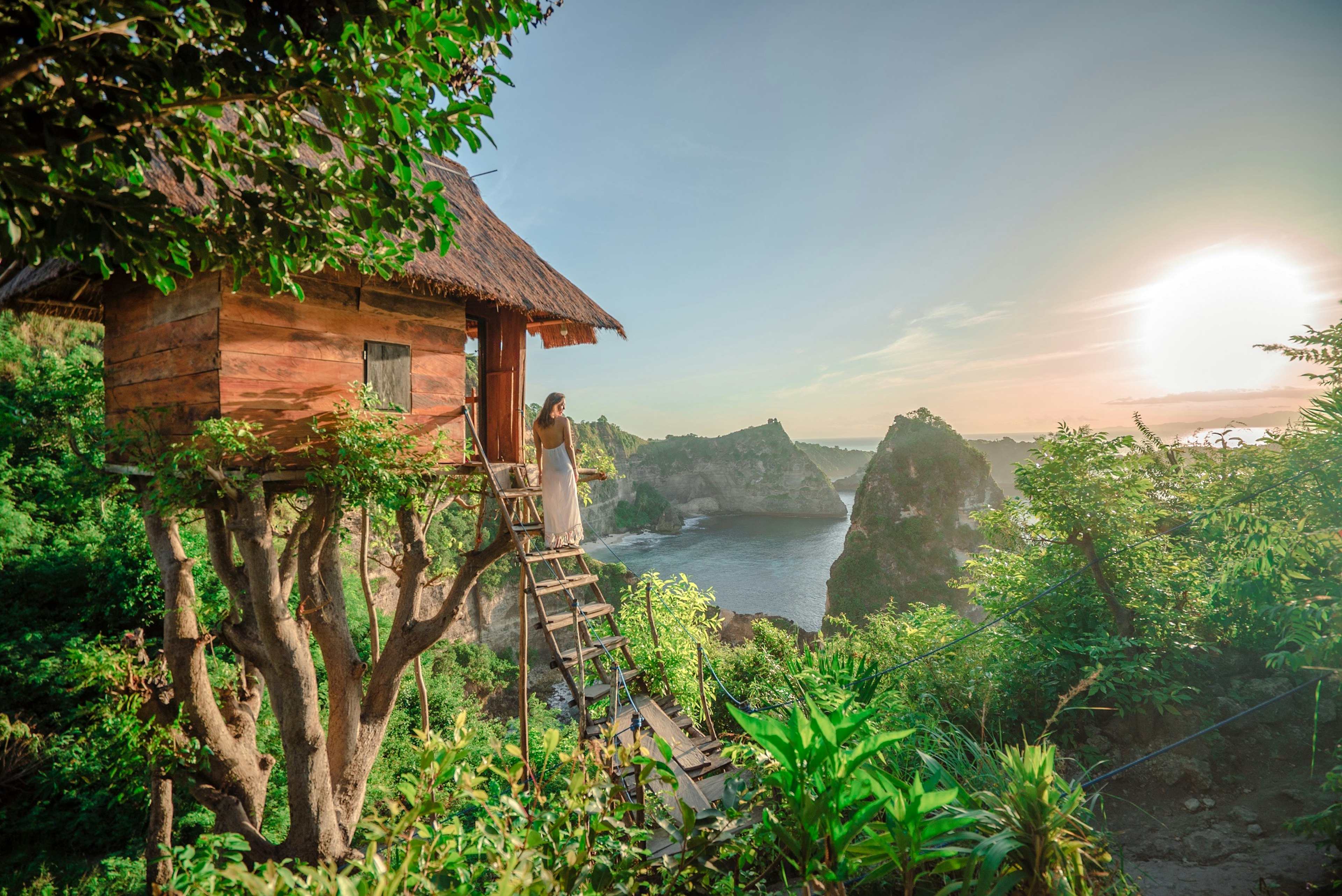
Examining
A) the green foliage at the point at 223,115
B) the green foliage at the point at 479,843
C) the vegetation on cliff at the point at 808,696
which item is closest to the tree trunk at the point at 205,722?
the vegetation on cliff at the point at 808,696

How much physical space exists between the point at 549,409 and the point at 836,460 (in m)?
105

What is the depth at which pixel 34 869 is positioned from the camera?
22.4ft

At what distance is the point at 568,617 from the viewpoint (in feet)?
16.7

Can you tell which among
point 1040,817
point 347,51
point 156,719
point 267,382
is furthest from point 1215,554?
point 156,719

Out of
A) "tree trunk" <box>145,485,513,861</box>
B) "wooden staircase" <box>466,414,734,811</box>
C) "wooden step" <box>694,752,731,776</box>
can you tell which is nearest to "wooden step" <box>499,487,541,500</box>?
"wooden staircase" <box>466,414,734,811</box>

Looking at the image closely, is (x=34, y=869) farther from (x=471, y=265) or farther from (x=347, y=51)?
(x=347, y=51)

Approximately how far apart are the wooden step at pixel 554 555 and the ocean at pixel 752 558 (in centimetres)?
3223

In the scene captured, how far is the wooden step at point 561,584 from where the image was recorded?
5.30 m

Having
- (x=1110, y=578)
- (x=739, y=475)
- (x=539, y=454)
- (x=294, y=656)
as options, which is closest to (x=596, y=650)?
(x=539, y=454)

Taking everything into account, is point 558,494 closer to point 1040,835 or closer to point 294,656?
point 294,656

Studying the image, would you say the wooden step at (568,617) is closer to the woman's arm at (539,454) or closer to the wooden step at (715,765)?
the woman's arm at (539,454)

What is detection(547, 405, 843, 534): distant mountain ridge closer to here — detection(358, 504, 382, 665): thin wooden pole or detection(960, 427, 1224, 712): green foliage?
detection(358, 504, 382, 665): thin wooden pole

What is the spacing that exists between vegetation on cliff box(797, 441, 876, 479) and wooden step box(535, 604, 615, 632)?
86.3 meters

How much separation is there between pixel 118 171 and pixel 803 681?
477 centimetres
